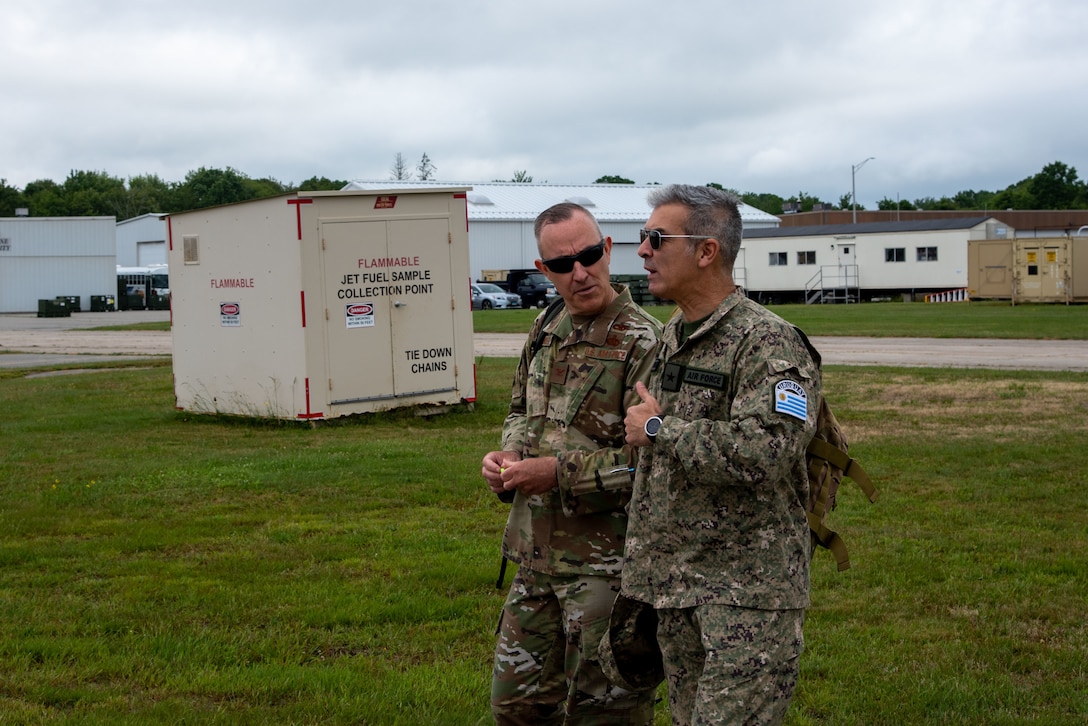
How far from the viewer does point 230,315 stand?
544 inches

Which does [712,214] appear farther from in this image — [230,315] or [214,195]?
[214,195]

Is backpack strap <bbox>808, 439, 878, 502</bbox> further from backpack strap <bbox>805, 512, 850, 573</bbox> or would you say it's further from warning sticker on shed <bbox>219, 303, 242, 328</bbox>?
warning sticker on shed <bbox>219, 303, 242, 328</bbox>

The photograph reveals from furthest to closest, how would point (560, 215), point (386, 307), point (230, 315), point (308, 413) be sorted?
point (230, 315), point (386, 307), point (308, 413), point (560, 215)

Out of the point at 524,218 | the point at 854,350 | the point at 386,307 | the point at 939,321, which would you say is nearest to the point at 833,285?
the point at 524,218

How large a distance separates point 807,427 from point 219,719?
2879 mm

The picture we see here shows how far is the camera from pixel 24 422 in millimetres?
14133

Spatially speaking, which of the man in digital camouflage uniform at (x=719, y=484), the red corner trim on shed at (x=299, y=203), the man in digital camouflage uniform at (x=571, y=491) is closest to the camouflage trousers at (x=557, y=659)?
the man in digital camouflage uniform at (x=571, y=491)

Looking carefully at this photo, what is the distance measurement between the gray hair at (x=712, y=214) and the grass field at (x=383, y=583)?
233 cm

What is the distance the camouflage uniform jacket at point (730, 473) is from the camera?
9.47 ft

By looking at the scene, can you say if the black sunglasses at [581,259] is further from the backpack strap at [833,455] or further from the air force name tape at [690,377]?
the backpack strap at [833,455]

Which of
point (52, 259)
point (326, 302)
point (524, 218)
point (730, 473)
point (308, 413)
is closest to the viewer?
point (730, 473)

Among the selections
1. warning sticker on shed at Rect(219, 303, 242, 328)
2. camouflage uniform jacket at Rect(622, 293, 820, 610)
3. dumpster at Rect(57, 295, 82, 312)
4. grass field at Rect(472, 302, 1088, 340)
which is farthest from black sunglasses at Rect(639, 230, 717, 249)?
dumpster at Rect(57, 295, 82, 312)

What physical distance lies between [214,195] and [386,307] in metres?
111

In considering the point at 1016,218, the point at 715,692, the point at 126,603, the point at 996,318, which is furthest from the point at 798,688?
the point at 1016,218
